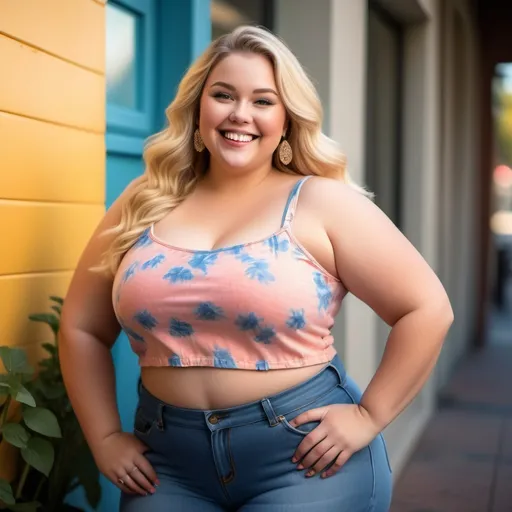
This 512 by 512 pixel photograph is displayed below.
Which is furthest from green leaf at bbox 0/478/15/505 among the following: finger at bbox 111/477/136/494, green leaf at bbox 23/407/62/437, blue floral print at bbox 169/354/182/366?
blue floral print at bbox 169/354/182/366

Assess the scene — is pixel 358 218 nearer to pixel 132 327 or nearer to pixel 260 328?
pixel 260 328

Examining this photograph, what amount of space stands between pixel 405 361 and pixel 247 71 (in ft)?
2.34

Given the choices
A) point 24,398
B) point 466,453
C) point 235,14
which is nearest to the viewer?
point 24,398

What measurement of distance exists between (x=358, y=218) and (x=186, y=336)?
1.44 ft

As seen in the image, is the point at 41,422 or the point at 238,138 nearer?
the point at 238,138

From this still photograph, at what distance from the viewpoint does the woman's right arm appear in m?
2.16

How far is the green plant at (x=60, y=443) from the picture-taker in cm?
242

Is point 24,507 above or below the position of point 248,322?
below

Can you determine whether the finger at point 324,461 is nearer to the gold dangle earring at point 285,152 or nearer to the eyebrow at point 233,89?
the gold dangle earring at point 285,152

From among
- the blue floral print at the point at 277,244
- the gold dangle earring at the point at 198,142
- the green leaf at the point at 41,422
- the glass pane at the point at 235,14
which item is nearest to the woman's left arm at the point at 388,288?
the blue floral print at the point at 277,244

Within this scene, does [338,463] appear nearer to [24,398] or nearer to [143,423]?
[143,423]

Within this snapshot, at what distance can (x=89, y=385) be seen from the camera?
218 centimetres

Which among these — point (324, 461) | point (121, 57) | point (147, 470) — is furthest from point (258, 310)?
point (121, 57)

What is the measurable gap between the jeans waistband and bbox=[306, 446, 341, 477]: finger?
0.37 ft
